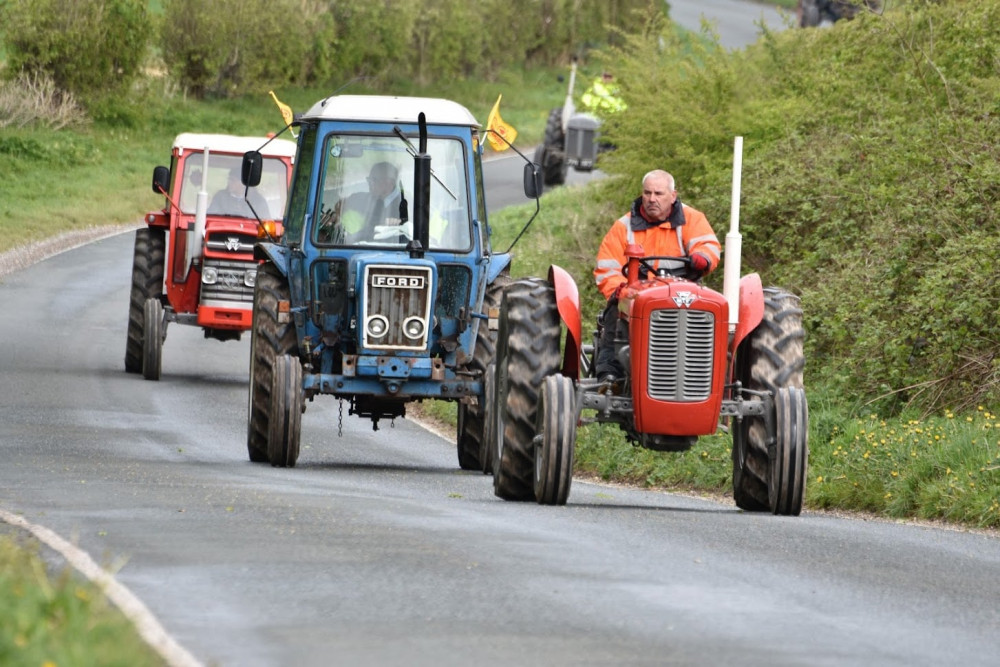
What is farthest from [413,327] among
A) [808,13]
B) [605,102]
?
[808,13]

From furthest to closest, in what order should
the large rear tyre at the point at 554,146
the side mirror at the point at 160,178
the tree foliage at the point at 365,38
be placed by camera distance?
1. the tree foliage at the point at 365,38
2. the large rear tyre at the point at 554,146
3. the side mirror at the point at 160,178

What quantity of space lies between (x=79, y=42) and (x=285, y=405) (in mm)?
31967

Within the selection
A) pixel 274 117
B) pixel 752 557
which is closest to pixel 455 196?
pixel 752 557

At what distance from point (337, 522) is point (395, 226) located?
5.50m

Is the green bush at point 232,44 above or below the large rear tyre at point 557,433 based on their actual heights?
above

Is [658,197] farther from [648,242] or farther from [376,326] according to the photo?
[376,326]

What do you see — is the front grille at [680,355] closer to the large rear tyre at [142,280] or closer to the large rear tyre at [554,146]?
the large rear tyre at [142,280]

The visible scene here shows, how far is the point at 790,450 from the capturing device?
1124cm

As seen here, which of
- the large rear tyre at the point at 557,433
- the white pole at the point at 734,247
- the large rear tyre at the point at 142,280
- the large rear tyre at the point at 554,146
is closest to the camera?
the white pole at the point at 734,247

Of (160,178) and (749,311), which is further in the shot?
(160,178)

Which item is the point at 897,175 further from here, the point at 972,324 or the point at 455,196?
the point at 455,196

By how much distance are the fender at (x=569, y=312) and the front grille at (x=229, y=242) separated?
9.48 meters

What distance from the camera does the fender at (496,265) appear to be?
15.2 metres

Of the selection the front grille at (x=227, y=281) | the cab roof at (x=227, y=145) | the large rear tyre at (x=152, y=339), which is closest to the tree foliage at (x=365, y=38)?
the cab roof at (x=227, y=145)
